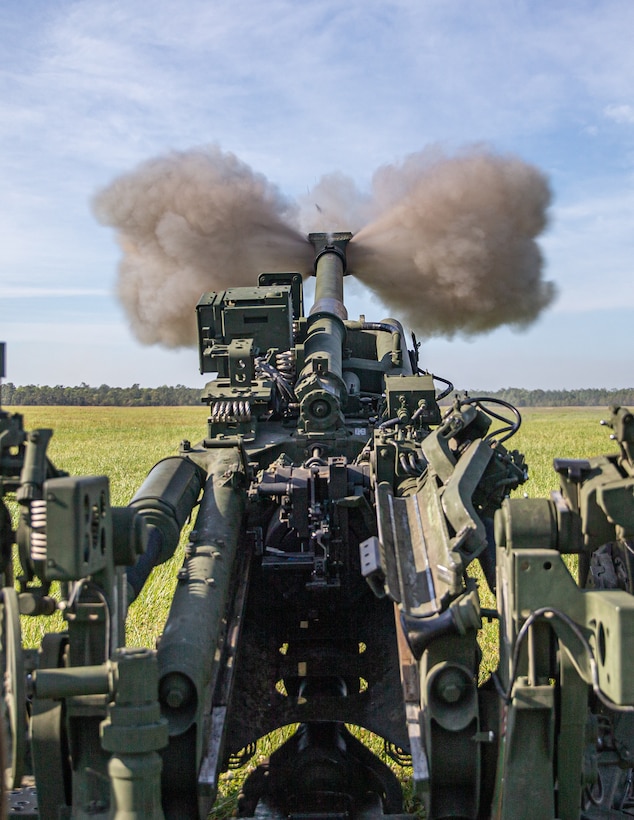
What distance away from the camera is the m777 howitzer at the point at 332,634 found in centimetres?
413

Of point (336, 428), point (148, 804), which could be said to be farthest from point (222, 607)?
point (336, 428)

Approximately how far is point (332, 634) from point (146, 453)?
22426 millimetres

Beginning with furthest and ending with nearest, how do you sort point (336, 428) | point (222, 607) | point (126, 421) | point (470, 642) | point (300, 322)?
point (126, 421), point (300, 322), point (336, 428), point (222, 607), point (470, 642)

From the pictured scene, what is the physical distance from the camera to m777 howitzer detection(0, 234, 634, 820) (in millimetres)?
4133

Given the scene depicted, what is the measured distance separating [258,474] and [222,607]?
1.52 m

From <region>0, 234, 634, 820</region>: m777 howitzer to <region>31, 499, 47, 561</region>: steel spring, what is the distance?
0.06ft

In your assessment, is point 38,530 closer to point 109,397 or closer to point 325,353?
point 325,353

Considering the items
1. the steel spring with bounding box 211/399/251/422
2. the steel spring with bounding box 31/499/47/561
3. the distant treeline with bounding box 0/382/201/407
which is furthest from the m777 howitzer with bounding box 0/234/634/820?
the distant treeline with bounding box 0/382/201/407

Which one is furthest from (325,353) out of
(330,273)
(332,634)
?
(330,273)

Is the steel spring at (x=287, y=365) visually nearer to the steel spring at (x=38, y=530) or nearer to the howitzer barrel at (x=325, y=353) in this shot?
the howitzer barrel at (x=325, y=353)

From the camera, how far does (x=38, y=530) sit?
13.6 ft

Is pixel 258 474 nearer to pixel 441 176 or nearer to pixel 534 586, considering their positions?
pixel 534 586

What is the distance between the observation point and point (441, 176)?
723 inches

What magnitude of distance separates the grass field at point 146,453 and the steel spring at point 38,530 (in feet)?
5.93
